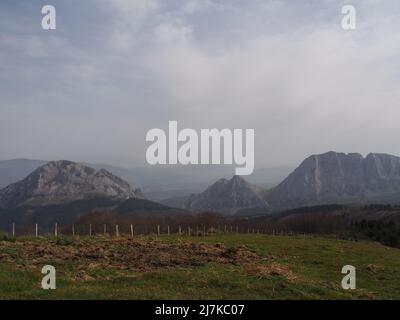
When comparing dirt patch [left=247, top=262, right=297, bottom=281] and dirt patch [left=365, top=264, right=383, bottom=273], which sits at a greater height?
dirt patch [left=247, top=262, right=297, bottom=281]

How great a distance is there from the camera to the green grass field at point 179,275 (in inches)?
885

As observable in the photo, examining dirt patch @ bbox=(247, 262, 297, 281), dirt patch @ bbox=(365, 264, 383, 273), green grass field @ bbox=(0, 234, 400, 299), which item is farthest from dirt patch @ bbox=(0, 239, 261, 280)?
dirt patch @ bbox=(365, 264, 383, 273)

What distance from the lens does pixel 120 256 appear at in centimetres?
3600

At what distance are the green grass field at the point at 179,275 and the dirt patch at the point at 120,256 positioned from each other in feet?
0.19

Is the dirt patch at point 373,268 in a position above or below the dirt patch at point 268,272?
below

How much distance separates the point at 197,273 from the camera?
2875 cm

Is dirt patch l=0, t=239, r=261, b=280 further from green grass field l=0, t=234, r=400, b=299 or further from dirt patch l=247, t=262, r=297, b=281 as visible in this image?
dirt patch l=247, t=262, r=297, b=281

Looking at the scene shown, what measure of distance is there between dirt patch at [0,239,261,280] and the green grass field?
0.19 feet

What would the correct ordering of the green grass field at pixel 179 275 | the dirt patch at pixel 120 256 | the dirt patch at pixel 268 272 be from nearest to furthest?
the green grass field at pixel 179 275
the dirt patch at pixel 268 272
the dirt patch at pixel 120 256

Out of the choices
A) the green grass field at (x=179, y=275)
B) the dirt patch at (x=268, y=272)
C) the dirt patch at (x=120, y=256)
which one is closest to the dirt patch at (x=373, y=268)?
the green grass field at (x=179, y=275)

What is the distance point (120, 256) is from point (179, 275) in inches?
389

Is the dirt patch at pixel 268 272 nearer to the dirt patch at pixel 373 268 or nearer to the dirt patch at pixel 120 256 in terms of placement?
the dirt patch at pixel 120 256

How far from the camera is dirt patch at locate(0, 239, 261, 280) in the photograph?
103 ft

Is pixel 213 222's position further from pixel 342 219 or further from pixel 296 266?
pixel 296 266
